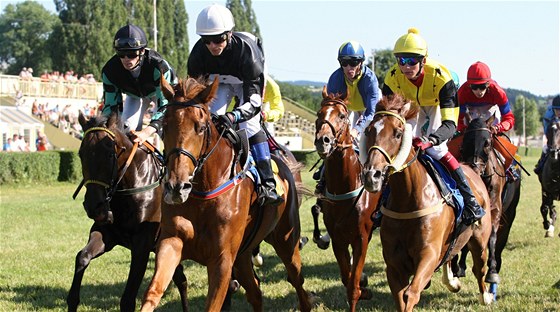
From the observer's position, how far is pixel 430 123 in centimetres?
761

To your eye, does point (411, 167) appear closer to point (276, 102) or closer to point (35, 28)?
point (276, 102)

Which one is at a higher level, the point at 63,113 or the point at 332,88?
the point at 332,88

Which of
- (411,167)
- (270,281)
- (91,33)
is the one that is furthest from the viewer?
(91,33)

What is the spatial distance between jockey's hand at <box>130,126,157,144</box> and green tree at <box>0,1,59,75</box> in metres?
80.1

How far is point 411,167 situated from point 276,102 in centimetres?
437

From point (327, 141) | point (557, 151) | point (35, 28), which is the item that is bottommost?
point (35, 28)

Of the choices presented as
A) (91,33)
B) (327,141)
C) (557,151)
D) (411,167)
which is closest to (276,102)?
(327,141)

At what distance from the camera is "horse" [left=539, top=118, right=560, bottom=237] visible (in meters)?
12.9

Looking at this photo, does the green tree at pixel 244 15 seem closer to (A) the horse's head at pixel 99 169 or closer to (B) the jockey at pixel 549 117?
(B) the jockey at pixel 549 117

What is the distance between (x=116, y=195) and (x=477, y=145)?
436 centimetres

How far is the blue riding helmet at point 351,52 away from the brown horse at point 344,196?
854 mm

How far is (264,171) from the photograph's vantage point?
6879mm

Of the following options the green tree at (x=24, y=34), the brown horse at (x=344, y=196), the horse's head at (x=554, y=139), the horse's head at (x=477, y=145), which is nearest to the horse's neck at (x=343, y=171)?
the brown horse at (x=344, y=196)

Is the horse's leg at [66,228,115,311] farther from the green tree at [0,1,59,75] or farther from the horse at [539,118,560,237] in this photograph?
the green tree at [0,1,59,75]
